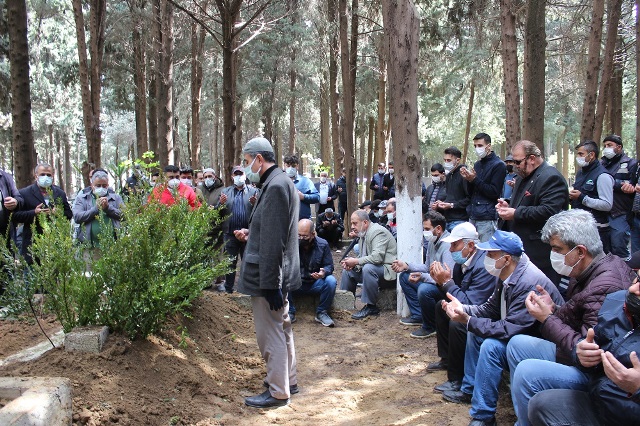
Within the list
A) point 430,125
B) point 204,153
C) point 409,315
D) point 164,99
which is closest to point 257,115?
point 430,125

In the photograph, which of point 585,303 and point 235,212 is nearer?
point 585,303

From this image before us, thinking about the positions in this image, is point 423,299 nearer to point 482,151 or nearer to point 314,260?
point 314,260

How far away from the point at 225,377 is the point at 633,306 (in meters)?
3.47

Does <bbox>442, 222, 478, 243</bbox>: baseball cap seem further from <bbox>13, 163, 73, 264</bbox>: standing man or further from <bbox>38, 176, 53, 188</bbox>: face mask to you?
<bbox>38, 176, 53, 188</bbox>: face mask

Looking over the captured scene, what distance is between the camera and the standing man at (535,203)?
5.14 metres

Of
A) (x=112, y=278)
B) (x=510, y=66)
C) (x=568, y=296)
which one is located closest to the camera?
(x=568, y=296)

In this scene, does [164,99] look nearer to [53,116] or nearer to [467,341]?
[467,341]

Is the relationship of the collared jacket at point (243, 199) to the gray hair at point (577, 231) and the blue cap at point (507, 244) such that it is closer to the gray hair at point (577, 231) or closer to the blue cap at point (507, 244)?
the blue cap at point (507, 244)

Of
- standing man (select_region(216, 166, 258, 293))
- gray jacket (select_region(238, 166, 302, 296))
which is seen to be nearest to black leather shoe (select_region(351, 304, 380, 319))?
standing man (select_region(216, 166, 258, 293))

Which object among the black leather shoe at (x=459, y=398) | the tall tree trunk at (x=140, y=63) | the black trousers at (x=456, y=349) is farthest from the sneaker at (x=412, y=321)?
the tall tree trunk at (x=140, y=63)

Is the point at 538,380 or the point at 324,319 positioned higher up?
the point at 538,380

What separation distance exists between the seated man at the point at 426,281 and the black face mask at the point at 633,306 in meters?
3.02

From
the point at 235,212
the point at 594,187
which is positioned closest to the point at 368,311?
the point at 235,212

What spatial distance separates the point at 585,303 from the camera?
321cm
